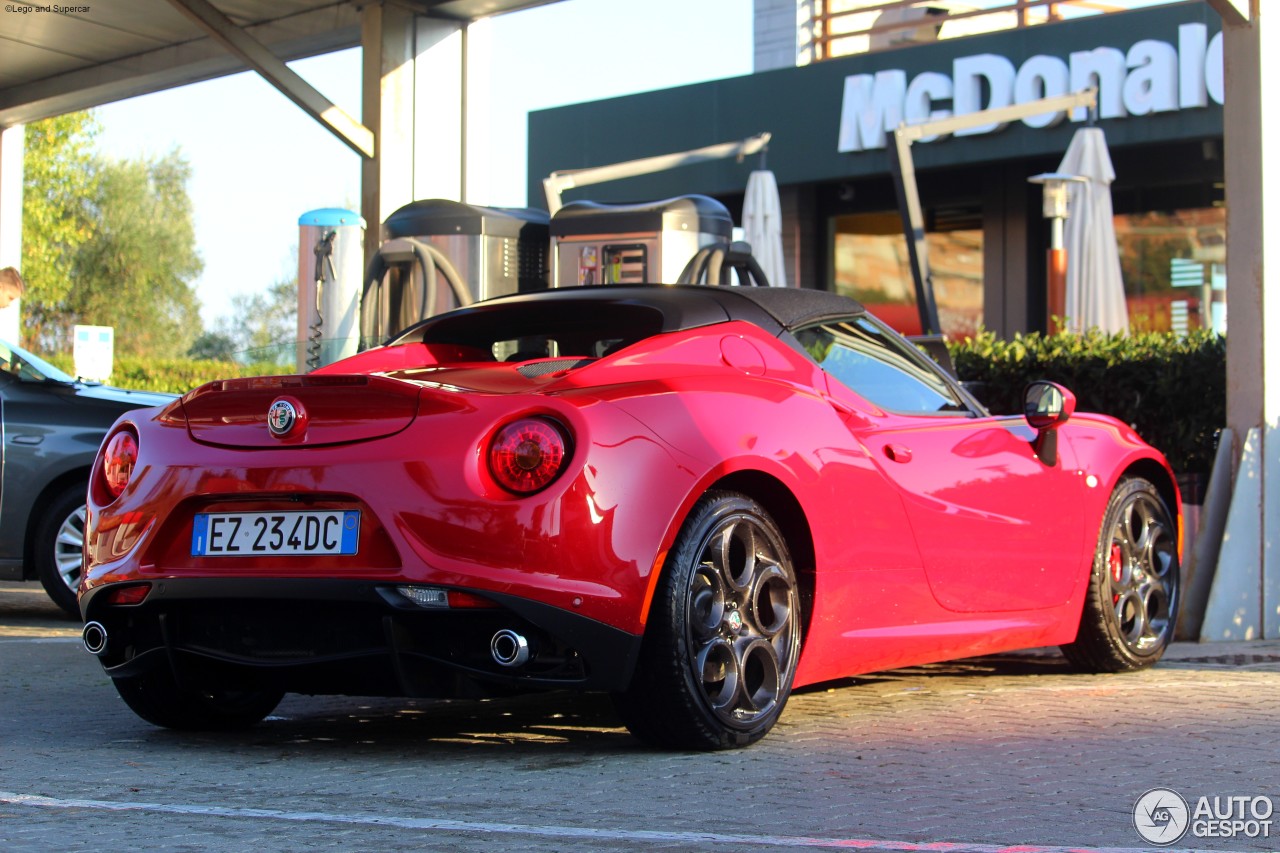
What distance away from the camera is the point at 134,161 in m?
48.7

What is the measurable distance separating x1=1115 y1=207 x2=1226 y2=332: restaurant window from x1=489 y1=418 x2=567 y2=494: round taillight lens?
1786 centimetres

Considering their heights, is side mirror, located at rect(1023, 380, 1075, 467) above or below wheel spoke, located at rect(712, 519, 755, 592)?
above

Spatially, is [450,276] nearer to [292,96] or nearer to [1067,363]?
[292,96]

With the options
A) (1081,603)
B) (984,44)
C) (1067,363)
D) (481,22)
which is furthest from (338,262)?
(984,44)

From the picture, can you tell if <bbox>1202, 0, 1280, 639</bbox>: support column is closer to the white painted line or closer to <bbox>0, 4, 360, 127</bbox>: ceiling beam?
the white painted line

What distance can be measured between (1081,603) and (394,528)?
118 inches

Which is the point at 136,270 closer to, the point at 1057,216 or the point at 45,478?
the point at 1057,216

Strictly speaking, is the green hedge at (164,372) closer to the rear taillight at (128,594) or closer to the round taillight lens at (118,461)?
the round taillight lens at (118,461)

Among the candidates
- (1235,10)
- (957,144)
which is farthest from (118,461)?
(957,144)

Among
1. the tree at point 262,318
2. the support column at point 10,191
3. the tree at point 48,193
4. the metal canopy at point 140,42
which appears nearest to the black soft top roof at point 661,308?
the metal canopy at point 140,42

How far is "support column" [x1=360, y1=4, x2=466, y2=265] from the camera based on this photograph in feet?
40.1

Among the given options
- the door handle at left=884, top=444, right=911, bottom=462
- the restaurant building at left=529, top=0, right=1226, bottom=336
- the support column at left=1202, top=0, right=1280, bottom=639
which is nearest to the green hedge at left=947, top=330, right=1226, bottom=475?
the support column at left=1202, top=0, right=1280, bottom=639

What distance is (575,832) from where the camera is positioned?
11.6 feet

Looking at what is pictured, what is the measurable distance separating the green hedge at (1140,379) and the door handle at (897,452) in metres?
3.99
